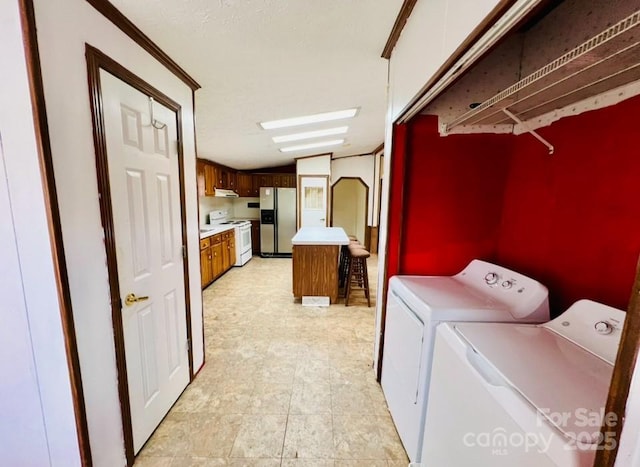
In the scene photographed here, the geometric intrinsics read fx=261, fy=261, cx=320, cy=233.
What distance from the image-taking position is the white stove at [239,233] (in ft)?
17.7

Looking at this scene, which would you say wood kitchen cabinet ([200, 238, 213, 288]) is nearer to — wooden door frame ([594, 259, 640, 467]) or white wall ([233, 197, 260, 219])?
white wall ([233, 197, 260, 219])

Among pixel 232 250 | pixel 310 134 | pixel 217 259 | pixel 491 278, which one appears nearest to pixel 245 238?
pixel 232 250

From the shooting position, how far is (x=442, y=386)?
110cm

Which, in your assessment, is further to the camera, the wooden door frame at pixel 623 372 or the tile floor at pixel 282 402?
the tile floor at pixel 282 402

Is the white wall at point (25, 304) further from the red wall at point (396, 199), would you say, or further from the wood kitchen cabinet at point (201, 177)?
the wood kitchen cabinet at point (201, 177)

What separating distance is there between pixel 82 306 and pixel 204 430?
1.12m

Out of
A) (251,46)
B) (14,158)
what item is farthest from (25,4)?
(251,46)

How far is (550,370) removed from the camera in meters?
0.84

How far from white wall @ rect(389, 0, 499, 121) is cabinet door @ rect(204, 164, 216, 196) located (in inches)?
149

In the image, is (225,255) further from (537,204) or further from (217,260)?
(537,204)

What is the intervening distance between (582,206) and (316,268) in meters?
2.70

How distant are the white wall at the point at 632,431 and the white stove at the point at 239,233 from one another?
5.32 m

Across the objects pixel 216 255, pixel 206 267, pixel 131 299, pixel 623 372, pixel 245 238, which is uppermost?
pixel 623 372

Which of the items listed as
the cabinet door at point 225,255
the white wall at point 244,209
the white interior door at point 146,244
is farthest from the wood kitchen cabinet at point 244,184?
the white interior door at point 146,244
